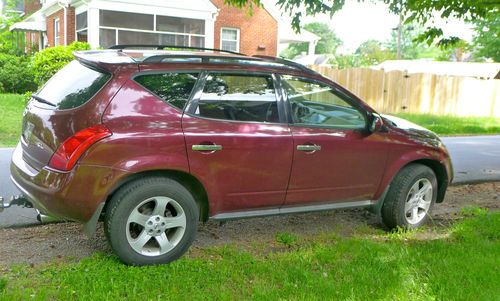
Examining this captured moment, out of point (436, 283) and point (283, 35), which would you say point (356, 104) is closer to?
point (436, 283)

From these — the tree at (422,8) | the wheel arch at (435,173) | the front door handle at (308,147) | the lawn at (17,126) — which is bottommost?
the lawn at (17,126)

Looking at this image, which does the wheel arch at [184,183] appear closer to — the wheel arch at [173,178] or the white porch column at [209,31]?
the wheel arch at [173,178]

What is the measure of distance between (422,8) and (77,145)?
6.19 m

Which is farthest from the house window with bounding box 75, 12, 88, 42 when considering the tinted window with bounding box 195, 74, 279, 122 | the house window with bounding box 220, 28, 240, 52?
the tinted window with bounding box 195, 74, 279, 122

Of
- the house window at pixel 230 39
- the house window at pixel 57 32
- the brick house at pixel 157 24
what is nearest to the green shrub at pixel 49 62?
the brick house at pixel 157 24

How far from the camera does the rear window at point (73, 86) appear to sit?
418 cm

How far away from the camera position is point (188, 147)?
4.27 metres

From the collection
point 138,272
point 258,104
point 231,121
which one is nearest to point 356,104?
point 258,104

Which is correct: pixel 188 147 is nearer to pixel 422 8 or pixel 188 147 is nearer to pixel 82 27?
pixel 422 8

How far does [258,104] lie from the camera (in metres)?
4.77

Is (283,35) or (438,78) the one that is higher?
(283,35)

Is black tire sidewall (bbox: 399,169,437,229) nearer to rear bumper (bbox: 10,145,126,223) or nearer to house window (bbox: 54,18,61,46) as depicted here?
rear bumper (bbox: 10,145,126,223)

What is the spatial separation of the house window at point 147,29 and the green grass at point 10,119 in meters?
5.28

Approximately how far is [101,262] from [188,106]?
4.68 feet
